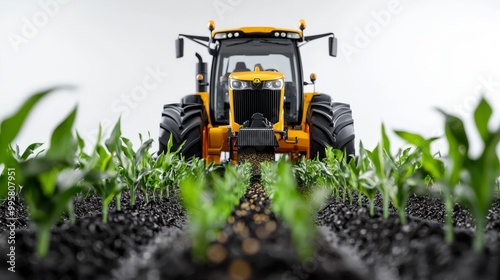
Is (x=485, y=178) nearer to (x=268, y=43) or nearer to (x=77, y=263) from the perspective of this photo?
(x=77, y=263)

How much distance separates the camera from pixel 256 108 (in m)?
7.63

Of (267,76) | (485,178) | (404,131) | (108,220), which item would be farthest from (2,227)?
(267,76)

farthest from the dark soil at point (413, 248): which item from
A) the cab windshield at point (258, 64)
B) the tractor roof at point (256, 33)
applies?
the tractor roof at point (256, 33)

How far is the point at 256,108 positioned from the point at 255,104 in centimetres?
5

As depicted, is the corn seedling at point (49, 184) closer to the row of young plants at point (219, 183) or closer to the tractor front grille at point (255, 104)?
the row of young plants at point (219, 183)

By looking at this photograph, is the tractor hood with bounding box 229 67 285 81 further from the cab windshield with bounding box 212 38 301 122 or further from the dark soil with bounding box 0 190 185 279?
the dark soil with bounding box 0 190 185 279

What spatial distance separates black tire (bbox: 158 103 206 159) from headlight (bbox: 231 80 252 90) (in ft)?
1.78

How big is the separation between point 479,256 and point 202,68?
7108 millimetres

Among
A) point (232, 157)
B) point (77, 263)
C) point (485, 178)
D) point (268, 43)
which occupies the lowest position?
point (232, 157)

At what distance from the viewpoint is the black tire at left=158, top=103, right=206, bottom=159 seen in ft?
24.4

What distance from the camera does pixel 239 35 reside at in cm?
787

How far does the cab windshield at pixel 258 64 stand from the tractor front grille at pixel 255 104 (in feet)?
1.26

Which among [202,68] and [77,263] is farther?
[202,68]

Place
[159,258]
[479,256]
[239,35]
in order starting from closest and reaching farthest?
[479,256] → [159,258] → [239,35]
